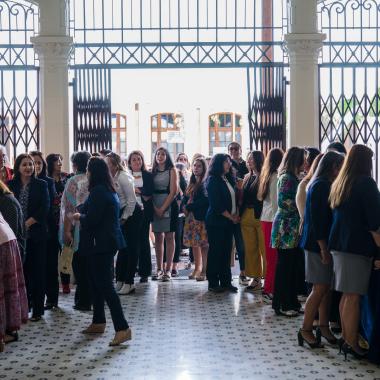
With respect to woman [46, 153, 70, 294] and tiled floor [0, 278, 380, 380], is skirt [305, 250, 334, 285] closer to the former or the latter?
tiled floor [0, 278, 380, 380]

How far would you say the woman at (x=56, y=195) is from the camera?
7.53 meters

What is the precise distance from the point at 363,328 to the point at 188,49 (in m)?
6.40

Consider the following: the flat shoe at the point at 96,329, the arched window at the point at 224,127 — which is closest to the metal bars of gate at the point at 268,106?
the flat shoe at the point at 96,329

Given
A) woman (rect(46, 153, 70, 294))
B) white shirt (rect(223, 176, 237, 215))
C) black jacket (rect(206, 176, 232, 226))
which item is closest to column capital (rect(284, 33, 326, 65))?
white shirt (rect(223, 176, 237, 215))

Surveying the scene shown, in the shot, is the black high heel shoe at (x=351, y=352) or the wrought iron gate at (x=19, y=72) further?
the wrought iron gate at (x=19, y=72)

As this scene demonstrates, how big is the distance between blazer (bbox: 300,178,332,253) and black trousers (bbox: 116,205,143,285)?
9.50 ft

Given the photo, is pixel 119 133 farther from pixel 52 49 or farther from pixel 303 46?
pixel 303 46

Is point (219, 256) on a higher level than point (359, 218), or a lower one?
lower

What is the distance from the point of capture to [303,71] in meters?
10.9

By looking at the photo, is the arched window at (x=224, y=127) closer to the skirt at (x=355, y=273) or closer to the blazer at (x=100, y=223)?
the blazer at (x=100, y=223)

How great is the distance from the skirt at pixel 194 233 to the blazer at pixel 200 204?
0.55ft

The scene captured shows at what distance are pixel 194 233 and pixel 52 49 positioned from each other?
3.73 meters

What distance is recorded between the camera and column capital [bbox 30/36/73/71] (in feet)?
35.7

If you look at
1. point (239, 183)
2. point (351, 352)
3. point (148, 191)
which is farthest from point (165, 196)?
point (351, 352)
